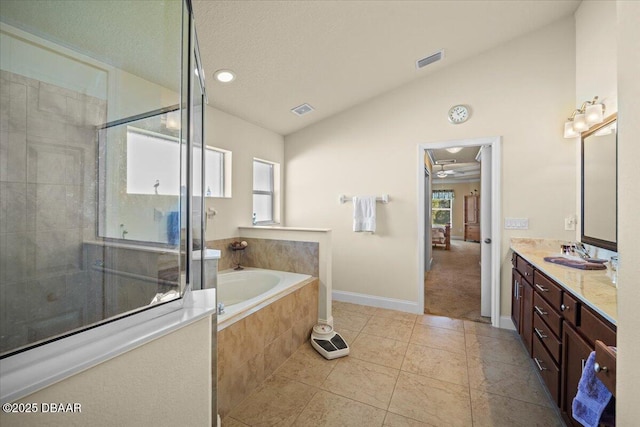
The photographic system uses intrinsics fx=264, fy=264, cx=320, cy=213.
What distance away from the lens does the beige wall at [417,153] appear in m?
2.54

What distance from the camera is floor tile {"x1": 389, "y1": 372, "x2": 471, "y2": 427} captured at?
61.6 inches

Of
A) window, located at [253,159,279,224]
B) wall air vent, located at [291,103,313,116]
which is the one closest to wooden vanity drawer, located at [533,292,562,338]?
wall air vent, located at [291,103,313,116]

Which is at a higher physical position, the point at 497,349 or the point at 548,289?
the point at 548,289

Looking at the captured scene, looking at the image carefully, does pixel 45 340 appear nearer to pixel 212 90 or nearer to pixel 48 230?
pixel 48 230

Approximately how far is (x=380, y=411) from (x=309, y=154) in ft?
9.69

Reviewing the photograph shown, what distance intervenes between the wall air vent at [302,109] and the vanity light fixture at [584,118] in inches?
98.9

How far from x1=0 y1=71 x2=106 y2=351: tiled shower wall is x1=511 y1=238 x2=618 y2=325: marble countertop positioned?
5.90ft

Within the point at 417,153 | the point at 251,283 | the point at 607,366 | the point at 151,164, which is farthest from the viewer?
the point at 417,153

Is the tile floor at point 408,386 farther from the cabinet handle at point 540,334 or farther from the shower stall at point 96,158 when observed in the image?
the shower stall at point 96,158

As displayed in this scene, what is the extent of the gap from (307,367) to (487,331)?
74.2 inches

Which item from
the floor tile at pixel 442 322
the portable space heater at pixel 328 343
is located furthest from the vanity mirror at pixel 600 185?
the portable space heater at pixel 328 343

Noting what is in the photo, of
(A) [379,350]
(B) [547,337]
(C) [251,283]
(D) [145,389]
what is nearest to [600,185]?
(B) [547,337]

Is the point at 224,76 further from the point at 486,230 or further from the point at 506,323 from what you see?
the point at 506,323

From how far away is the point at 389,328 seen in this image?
2.71 meters
